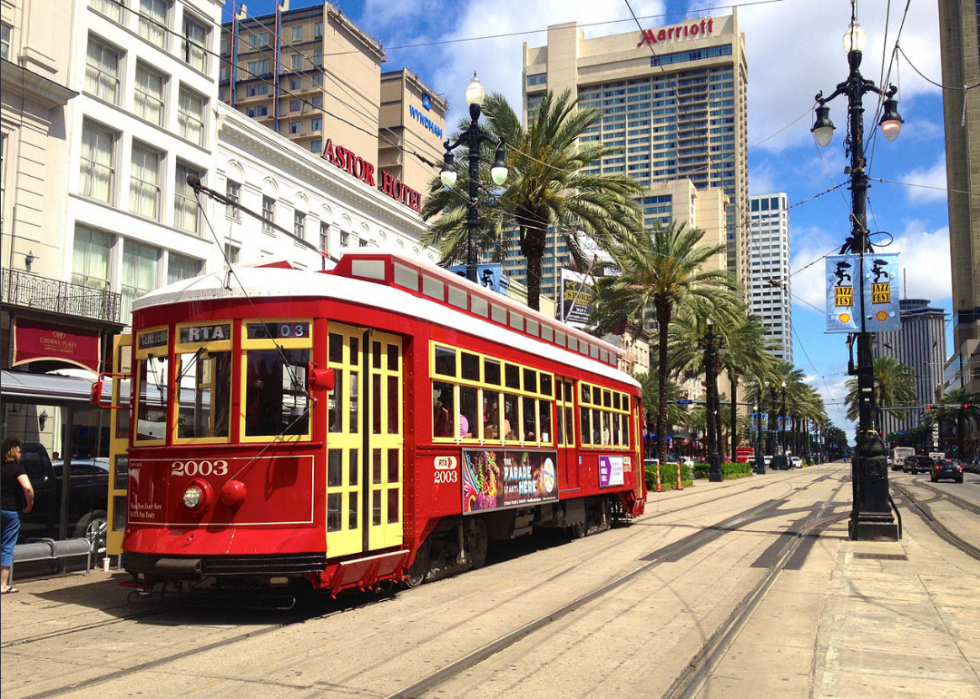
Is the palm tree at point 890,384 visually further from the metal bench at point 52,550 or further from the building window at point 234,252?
the metal bench at point 52,550

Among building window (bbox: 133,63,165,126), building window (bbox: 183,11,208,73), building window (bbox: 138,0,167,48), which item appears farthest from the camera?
building window (bbox: 183,11,208,73)

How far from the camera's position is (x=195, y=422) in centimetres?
894

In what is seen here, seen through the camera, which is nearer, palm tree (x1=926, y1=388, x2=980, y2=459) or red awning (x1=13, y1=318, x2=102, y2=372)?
red awning (x1=13, y1=318, x2=102, y2=372)

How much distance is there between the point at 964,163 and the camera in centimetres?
11444

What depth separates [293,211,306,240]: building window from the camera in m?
35.5

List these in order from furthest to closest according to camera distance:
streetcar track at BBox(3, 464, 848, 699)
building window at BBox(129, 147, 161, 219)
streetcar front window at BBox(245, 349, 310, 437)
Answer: building window at BBox(129, 147, 161, 219) < streetcar front window at BBox(245, 349, 310, 437) < streetcar track at BBox(3, 464, 848, 699)

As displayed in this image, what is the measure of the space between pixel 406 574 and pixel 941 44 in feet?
404

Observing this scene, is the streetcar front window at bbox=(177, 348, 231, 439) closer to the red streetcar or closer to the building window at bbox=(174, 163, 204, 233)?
the red streetcar

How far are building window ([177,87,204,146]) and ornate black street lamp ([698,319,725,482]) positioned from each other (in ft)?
79.5

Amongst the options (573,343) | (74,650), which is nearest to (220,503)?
(74,650)

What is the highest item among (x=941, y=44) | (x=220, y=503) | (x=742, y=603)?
(x=941, y=44)

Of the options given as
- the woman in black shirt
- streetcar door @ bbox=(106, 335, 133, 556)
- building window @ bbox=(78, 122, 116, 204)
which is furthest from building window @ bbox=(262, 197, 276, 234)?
the woman in black shirt

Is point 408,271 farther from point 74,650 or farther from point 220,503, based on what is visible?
point 74,650

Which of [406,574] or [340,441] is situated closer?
[340,441]
